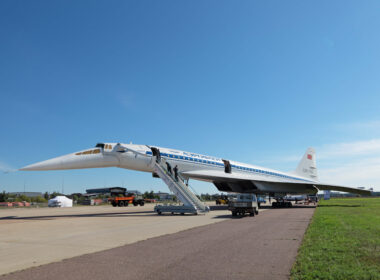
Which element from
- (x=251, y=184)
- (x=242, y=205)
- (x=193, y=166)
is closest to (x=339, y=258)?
(x=242, y=205)

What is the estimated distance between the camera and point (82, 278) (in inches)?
193

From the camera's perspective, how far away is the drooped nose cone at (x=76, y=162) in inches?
697

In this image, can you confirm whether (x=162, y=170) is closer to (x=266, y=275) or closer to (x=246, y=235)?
(x=246, y=235)

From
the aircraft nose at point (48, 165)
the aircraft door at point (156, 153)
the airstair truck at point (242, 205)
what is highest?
the aircraft door at point (156, 153)

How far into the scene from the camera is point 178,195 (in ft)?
67.4

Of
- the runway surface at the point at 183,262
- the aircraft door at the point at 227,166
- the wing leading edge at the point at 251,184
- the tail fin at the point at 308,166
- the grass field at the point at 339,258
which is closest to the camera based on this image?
the grass field at the point at 339,258

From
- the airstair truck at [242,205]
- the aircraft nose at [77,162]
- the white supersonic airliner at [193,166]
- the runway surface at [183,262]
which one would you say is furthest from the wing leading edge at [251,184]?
the runway surface at [183,262]

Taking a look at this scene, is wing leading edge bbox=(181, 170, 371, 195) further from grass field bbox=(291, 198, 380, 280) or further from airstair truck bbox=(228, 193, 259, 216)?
grass field bbox=(291, 198, 380, 280)

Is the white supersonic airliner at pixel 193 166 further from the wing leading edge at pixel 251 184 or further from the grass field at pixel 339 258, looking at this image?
the grass field at pixel 339 258

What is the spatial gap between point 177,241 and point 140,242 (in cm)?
104

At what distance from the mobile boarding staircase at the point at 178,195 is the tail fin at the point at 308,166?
1015 inches

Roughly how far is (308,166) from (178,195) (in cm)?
2806

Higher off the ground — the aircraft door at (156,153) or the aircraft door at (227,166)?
the aircraft door at (156,153)

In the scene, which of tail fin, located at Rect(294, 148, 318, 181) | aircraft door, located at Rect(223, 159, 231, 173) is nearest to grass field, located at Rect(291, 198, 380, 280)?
aircraft door, located at Rect(223, 159, 231, 173)
